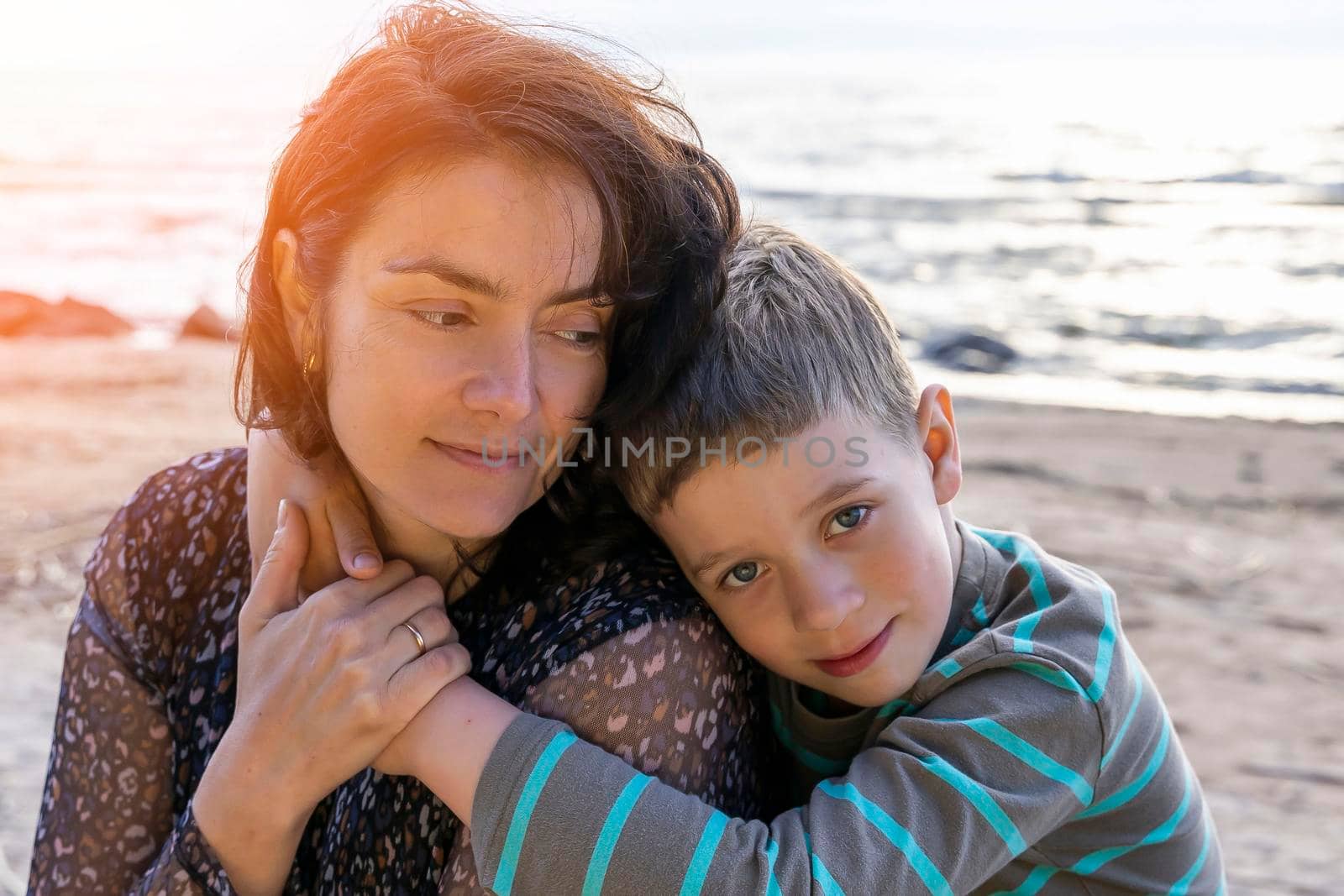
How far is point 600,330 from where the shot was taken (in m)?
1.83

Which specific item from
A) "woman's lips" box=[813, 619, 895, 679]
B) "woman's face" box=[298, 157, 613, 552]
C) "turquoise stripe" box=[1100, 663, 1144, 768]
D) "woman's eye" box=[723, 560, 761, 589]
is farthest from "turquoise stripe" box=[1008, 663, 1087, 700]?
"woman's face" box=[298, 157, 613, 552]

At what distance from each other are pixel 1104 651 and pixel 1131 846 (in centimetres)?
39

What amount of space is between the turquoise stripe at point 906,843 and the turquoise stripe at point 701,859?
0.69 ft

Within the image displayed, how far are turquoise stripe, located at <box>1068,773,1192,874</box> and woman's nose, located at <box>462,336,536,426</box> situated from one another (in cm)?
114

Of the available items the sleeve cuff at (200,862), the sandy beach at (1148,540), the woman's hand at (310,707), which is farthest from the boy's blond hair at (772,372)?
the sandy beach at (1148,540)

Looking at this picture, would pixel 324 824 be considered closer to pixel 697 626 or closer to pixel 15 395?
pixel 697 626

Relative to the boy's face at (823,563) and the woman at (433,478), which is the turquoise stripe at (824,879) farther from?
the boy's face at (823,563)

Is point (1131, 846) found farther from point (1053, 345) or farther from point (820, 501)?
point (1053, 345)

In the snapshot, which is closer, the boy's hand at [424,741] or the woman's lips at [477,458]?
the boy's hand at [424,741]

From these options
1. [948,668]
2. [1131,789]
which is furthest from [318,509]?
[1131,789]

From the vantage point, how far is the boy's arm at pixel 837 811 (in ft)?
4.97

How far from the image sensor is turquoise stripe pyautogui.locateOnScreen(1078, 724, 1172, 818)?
1.92 meters

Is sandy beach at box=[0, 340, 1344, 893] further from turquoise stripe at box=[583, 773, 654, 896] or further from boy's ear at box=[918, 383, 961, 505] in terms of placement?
turquoise stripe at box=[583, 773, 654, 896]

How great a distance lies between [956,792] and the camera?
165cm
